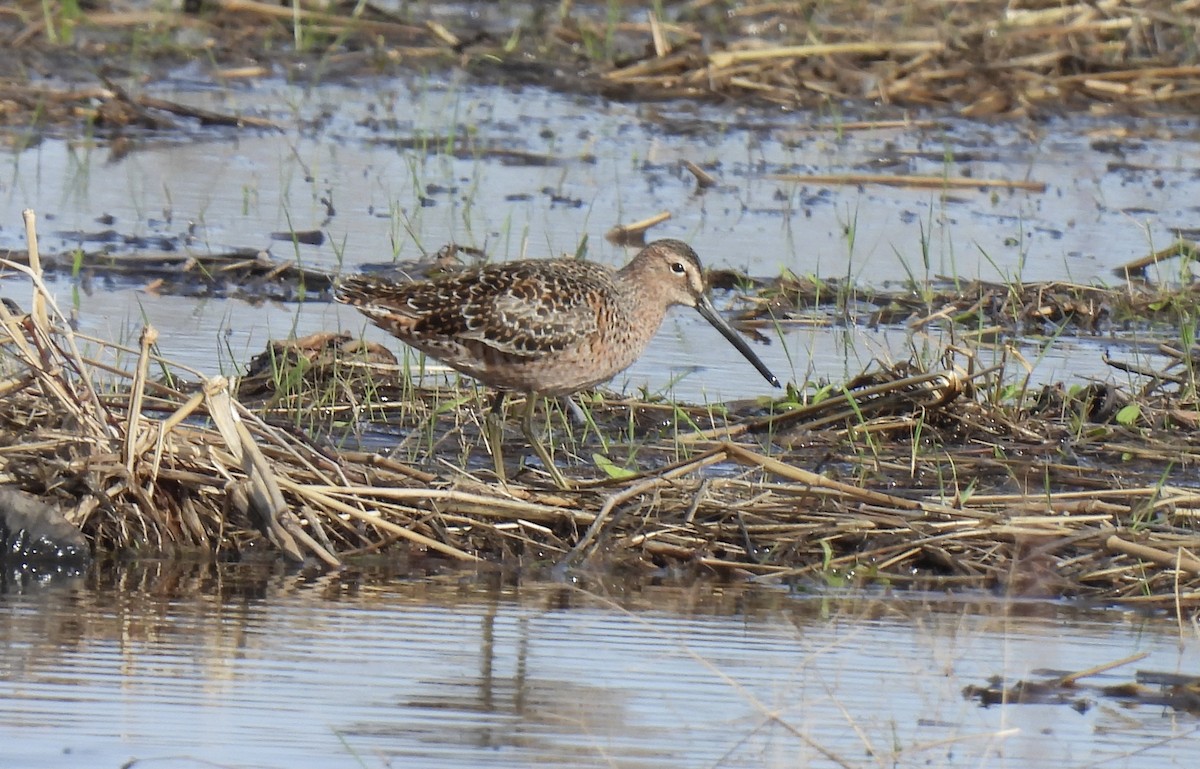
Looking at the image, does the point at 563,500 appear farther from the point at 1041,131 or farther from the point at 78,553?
the point at 1041,131

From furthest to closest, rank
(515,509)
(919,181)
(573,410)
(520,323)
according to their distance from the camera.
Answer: (919,181) → (573,410) → (520,323) → (515,509)

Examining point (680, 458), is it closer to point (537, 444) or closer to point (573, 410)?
point (537, 444)

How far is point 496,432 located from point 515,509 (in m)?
0.88

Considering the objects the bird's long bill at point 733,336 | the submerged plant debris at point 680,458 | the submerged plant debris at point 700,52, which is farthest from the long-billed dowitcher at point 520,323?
the submerged plant debris at point 700,52

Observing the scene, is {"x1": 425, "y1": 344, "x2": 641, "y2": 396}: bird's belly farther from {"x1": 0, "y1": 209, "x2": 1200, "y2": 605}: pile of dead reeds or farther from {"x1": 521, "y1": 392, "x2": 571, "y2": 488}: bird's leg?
{"x1": 0, "y1": 209, "x2": 1200, "y2": 605}: pile of dead reeds

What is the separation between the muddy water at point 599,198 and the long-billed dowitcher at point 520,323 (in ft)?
2.41

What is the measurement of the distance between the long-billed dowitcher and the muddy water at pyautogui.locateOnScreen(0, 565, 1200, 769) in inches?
52.9

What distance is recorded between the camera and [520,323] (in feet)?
24.0

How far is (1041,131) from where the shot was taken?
15.3m

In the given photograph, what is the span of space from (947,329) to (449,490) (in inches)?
153

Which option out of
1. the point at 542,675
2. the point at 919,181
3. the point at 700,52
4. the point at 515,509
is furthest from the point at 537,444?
the point at 700,52

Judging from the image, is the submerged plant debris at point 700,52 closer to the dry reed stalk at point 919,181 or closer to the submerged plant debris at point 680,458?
the dry reed stalk at point 919,181

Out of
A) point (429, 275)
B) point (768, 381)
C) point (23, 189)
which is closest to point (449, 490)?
point (768, 381)

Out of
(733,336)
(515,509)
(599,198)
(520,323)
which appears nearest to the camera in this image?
(515,509)
